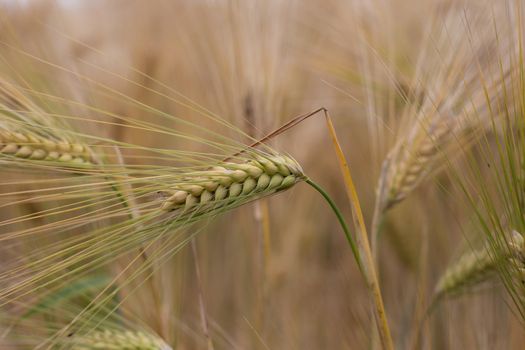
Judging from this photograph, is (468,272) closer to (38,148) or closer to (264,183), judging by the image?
(264,183)

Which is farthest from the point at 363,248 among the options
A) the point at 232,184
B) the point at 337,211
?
the point at 232,184

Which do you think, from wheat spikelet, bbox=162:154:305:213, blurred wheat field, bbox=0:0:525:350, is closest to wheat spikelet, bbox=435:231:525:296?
blurred wheat field, bbox=0:0:525:350

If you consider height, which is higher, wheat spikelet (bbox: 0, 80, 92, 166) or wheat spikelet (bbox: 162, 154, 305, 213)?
wheat spikelet (bbox: 0, 80, 92, 166)

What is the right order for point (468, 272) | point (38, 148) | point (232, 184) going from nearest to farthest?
point (232, 184) → point (38, 148) → point (468, 272)

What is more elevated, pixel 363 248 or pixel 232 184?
pixel 232 184

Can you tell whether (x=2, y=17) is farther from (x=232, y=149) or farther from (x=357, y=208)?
(x=357, y=208)

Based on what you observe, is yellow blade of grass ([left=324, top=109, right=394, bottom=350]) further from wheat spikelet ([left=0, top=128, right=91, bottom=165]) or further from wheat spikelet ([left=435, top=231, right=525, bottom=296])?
wheat spikelet ([left=0, top=128, right=91, bottom=165])

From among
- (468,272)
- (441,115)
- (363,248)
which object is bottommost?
(468,272)
